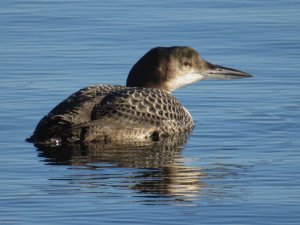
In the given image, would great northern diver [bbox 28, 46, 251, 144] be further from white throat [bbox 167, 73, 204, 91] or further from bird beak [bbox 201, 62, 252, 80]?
bird beak [bbox 201, 62, 252, 80]

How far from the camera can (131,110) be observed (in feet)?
40.5

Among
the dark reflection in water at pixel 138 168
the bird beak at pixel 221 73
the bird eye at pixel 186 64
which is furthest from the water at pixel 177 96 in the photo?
the bird eye at pixel 186 64

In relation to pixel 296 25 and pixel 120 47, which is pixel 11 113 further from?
pixel 296 25

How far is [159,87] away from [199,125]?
827 millimetres

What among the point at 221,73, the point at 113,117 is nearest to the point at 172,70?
the point at 221,73

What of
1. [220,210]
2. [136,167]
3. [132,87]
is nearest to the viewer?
[220,210]

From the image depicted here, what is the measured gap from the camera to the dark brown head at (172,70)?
13477mm

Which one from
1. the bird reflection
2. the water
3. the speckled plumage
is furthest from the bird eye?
the bird reflection

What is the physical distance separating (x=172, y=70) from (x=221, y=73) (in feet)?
2.23

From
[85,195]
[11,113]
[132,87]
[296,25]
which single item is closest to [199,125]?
[132,87]

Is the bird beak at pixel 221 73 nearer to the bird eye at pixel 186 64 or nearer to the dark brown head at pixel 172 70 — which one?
the dark brown head at pixel 172 70

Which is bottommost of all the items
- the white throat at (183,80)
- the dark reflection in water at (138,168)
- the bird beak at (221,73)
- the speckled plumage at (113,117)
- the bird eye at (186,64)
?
the dark reflection in water at (138,168)

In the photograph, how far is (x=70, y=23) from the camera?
56.7 ft

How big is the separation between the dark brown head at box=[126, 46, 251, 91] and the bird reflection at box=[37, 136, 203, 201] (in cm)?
106
